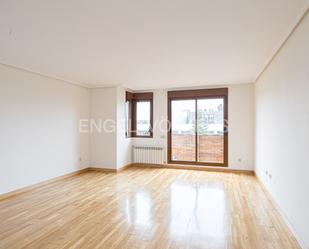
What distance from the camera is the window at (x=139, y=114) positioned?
662 centimetres

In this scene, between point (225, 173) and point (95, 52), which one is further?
point (225, 173)

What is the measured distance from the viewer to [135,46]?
117 inches

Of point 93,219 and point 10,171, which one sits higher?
point 10,171

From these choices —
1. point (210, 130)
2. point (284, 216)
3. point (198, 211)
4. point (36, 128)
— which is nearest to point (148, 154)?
point (210, 130)

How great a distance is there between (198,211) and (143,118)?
4076mm

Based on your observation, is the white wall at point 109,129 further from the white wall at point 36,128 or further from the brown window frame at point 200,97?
the brown window frame at point 200,97

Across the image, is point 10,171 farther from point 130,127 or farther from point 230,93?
point 230,93

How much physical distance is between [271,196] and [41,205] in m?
4.02

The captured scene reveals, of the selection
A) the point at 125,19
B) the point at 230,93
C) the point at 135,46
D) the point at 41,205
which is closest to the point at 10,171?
the point at 41,205

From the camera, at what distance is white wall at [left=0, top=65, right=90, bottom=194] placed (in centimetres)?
377

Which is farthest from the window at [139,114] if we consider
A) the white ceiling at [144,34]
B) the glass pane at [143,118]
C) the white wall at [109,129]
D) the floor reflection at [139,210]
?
the floor reflection at [139,210]

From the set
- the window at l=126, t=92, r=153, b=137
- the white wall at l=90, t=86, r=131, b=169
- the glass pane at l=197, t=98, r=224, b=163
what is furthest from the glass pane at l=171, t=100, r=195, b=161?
the white wall at l=90, t=86, r=131, b=169

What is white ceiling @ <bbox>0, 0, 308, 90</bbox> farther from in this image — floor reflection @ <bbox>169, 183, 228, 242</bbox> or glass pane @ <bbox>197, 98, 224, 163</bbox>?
floor reflection @ <bbox>169, 183, 228, 242</bbox>

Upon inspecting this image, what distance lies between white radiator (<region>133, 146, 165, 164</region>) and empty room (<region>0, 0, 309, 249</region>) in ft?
0.15
